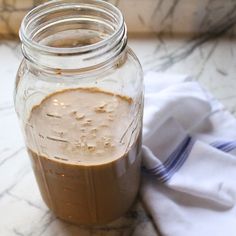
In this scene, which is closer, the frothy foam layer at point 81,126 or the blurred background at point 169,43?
the frothy foam layer at point 81,126

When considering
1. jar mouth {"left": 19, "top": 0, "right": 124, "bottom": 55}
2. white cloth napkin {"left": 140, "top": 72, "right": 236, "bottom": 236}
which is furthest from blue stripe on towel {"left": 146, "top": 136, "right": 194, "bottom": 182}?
jar mouth {"left": 19, "top": 0, "right": 124, "bottom": 55}

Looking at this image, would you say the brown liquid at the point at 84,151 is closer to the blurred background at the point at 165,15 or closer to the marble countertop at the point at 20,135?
the marble countertop at the point at 20,135

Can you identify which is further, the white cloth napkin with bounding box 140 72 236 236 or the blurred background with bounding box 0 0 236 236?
the blurred background with bounding box 0 0 236 236

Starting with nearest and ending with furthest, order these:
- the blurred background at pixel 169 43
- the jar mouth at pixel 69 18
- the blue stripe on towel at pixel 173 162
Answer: the jar mouth at pixel 69 18, the blue stripe on towel at pixel 173 162, the blurred background at pixel 169 43

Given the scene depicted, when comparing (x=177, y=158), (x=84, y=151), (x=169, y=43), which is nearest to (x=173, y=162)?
(x=177, y=158)

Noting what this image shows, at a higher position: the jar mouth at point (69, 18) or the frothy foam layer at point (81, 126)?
the jar mouth at point (69, 18)

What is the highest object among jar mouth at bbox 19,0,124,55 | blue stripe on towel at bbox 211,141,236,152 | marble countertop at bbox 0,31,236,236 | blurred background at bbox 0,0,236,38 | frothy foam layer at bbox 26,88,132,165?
jar mouth at bbox 19,0,124,55

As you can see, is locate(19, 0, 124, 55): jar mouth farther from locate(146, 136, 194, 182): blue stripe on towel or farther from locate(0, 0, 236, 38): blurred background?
locate(0, 0, 236, 38): blurred background

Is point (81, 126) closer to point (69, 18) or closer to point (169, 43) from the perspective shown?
point (69, 18)

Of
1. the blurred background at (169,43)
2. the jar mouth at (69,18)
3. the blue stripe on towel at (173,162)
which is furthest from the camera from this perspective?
the blurred background at (169,43)

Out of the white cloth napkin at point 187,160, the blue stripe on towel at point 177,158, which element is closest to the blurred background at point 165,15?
the white cloth napkin at point 187,160
